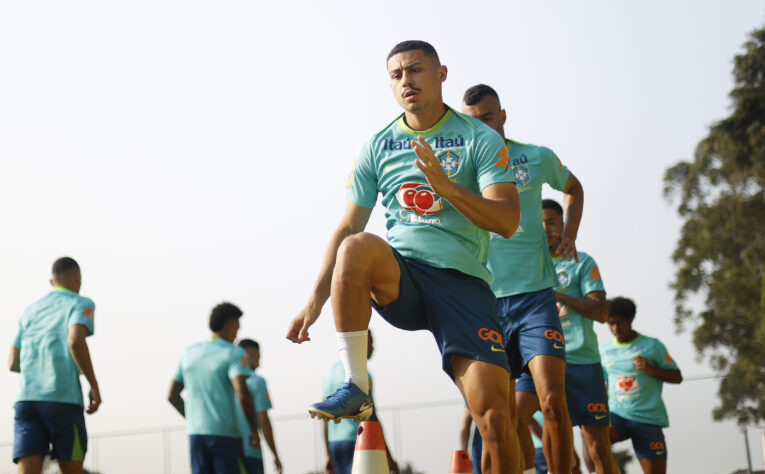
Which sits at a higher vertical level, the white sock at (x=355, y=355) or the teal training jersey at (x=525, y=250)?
the teal training jersey at (x=525, y=250)

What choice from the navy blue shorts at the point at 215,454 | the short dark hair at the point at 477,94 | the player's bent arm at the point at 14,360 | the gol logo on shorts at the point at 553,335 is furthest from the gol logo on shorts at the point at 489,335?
the player's bent arm at the point at 14,360

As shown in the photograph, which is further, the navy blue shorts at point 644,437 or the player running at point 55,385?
the navy blue shorts at point 644,437

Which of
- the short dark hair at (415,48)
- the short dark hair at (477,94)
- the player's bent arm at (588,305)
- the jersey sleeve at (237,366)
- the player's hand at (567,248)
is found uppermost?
the short dark hair at (477,94)

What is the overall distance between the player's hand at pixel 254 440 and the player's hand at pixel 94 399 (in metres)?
1.94

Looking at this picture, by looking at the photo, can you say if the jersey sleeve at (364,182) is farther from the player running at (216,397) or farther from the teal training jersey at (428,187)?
the player running at (216,397)

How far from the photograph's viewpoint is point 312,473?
13.4 meters

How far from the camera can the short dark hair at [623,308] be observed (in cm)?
986

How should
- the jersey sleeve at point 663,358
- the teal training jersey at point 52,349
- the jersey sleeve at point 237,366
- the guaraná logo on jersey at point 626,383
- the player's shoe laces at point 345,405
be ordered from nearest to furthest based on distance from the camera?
the player's shoe laces at point 345,405
the teal training jersey at point 52,349
the jersey sleeve at point 237,366
the guaraná logo on jersey at point 626,383
the jersey sleeve at point 663,358

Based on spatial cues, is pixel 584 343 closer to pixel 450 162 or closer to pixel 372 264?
pixel 450 162

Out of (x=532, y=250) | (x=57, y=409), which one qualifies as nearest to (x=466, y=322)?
(x=532, y=250)

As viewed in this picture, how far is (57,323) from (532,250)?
173 inches

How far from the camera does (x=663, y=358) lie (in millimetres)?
9656

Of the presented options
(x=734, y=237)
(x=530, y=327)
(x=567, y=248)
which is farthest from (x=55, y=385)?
(x=734, y=237)

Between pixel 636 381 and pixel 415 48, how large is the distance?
6327mm
